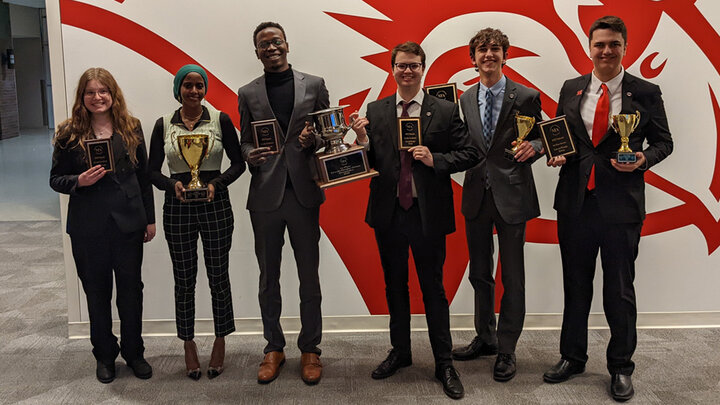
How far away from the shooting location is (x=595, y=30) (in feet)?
10.3

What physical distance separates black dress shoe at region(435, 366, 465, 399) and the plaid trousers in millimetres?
1247

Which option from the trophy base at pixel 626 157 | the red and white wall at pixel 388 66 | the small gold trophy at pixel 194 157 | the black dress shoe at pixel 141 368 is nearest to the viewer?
the trophy base at pixel 626 157

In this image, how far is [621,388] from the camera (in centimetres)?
326

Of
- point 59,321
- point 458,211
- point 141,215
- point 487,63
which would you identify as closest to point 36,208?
point 59,321

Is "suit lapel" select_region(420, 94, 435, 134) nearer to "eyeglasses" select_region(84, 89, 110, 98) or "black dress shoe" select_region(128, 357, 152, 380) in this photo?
"eyeglasses" select_region(84, 89, 110, 98)

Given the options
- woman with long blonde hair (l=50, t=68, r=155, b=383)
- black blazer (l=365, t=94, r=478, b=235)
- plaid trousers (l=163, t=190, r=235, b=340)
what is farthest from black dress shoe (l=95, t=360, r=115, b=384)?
black blazer (l=365, t=94, r=478, b=235)

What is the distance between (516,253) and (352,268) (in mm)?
1262

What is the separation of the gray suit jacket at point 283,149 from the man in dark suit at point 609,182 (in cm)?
128

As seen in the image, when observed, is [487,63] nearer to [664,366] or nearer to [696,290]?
[664,366]

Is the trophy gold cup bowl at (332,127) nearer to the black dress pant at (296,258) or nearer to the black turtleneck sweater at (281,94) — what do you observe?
the black turtleneck sweater at (281,94)

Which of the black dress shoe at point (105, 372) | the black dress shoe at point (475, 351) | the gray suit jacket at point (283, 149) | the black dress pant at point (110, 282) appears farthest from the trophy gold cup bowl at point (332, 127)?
the black dress shoe at point (105, 372)

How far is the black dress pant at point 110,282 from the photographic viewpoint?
11.2 feet

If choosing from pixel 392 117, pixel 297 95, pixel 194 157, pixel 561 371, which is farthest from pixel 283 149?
pixel 561 371

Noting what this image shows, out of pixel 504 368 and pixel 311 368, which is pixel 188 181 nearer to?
pixel 311 368
